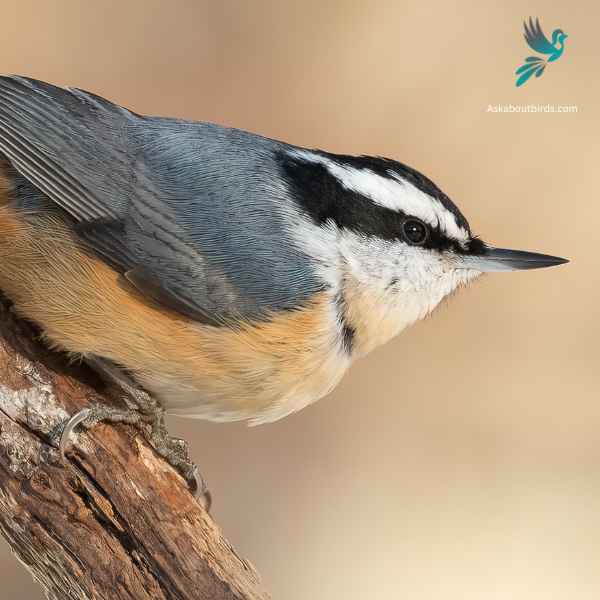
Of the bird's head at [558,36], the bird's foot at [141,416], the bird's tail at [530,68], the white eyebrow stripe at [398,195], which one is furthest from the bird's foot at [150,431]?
the bird's head at [558,36]

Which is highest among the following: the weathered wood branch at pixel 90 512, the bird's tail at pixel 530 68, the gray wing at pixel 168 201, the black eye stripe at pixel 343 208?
the bird's tail at pixel 530 68

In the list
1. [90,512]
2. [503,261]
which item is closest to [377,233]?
[503,261]

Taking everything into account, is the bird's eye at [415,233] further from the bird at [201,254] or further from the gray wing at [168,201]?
the gray wing at [168,201]

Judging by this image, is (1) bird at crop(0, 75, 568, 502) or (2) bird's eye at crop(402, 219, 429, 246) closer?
(1) bird at crop(0, 75, 568, 502)

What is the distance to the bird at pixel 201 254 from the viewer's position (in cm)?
250

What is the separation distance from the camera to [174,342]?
2484mm

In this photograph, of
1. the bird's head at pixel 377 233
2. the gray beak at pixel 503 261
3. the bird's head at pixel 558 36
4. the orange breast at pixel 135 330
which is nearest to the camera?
the orange breast at pixel 135 330

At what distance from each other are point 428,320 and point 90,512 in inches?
75.7

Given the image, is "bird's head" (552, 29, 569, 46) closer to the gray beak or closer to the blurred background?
the blurred background

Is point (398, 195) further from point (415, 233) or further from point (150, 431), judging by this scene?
point (150, 431)

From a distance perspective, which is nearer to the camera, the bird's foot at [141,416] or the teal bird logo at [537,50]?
the bird's foot at [141,416]

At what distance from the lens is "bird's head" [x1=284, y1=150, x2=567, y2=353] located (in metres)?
2.76

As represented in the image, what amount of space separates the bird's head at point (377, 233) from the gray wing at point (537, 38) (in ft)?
5.64

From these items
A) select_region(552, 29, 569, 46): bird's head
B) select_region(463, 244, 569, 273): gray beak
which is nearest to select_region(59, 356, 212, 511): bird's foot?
select_region(463, 244, 569, 273): gray beak
